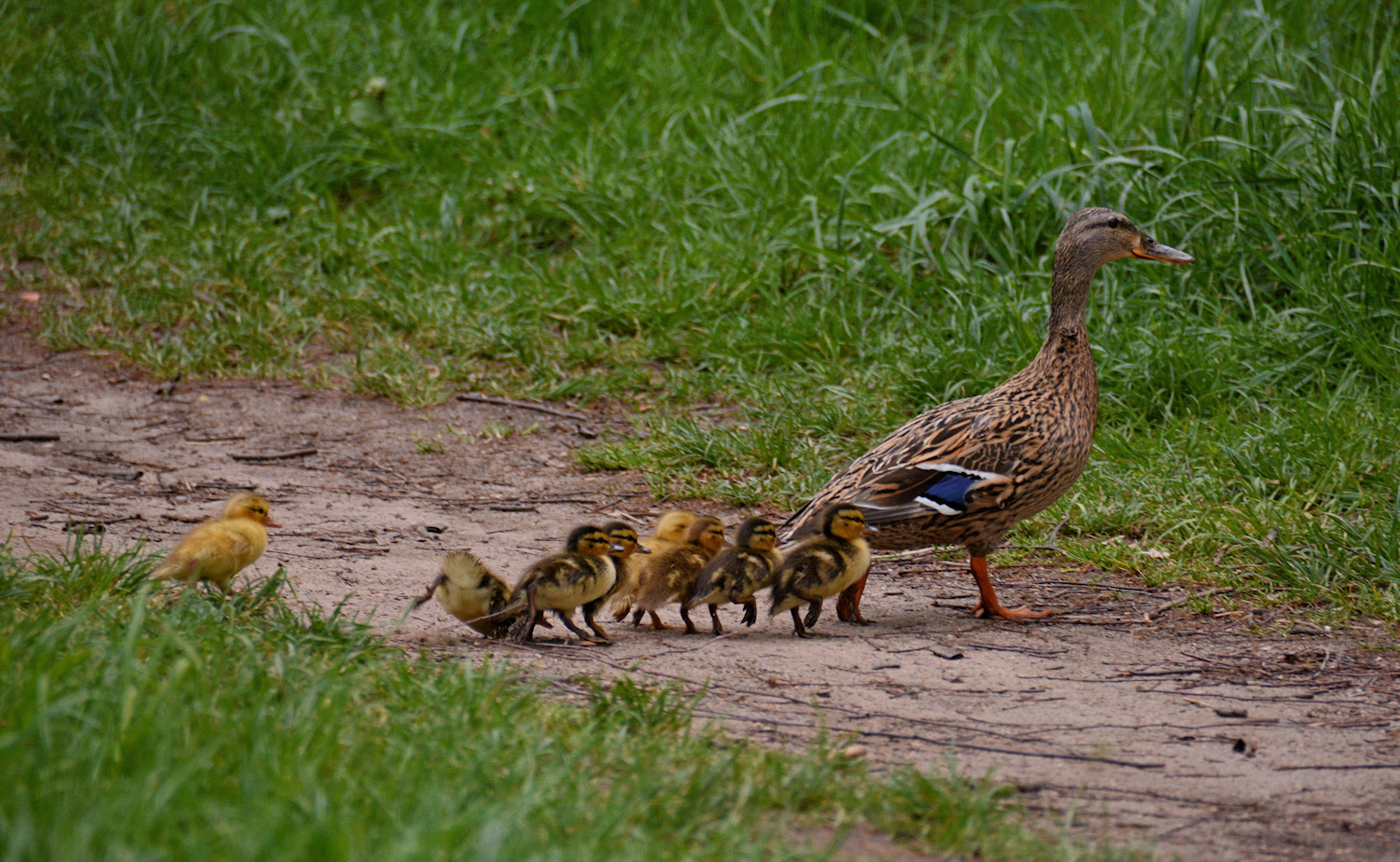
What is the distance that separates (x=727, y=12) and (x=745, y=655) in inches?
316

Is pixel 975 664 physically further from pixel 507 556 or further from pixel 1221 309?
pixel 1221 309

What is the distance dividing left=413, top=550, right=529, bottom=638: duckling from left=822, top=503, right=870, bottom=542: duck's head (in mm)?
1179

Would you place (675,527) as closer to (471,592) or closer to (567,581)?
(567,581)

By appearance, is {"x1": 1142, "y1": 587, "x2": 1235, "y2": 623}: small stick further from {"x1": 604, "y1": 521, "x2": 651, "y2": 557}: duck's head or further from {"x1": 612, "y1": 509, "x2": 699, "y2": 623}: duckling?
{"x1": 604, "y1": 521, "x2": 651, "y2": 557}: duck's head

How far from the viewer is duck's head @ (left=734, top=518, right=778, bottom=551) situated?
460 cm

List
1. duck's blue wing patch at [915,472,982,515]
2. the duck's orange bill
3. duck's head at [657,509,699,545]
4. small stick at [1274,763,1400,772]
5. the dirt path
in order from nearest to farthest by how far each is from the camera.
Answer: the dirt path < small stick at [1274,763,1400,772] < duck's blue wing patch at [915,472,982,515] < duck's head at [657,509,699,545] < the duck's orange bill

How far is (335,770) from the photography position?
2.68 meters

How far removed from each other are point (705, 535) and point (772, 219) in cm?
423

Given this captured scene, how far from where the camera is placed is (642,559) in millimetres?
4770

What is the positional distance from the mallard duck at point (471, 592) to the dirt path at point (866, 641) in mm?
96

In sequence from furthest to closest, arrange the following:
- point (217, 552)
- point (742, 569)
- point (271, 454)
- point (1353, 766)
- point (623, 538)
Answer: point (271, 454), point (623, 538), point (742, 569), point (217, 552), point (1353, 766)

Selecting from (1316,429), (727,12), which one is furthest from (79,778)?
(727,12)

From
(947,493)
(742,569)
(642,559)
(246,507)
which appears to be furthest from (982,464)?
(246,507)

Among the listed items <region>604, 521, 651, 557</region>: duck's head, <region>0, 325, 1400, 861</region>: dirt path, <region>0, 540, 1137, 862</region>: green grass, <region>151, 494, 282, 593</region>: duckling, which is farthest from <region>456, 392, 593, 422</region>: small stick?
<region>0, 540, 1137, 862</region>: green grass
